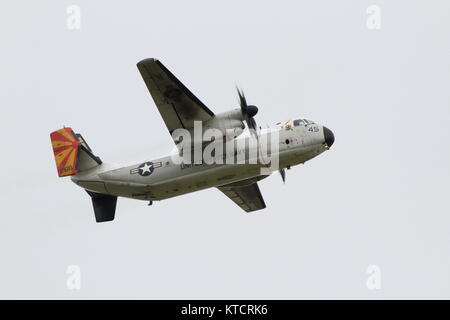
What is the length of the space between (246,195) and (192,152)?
449 centimetres

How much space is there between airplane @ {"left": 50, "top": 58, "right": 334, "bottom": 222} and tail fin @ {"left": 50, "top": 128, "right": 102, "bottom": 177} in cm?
4

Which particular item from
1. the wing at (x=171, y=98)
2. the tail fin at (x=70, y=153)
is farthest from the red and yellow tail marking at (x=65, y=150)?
the wing at (x=171, y=98)

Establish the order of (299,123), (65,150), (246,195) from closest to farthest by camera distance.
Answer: (299,123) < (65,150) < (246,195)

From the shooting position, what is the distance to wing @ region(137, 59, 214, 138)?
26625 millimetres

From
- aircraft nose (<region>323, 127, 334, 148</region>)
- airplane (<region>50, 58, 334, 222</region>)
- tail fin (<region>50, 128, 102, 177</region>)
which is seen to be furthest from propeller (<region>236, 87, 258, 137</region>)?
tail fin (<region>50, 128, 102, 177</region>)

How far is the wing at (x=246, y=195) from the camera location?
31641mm

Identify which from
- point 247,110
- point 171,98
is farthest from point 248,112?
point 171,98

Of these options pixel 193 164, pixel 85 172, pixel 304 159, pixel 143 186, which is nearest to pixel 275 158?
pixel 304 159

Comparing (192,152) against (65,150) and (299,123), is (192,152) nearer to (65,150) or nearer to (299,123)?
(299,123)

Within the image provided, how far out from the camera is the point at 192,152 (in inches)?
1121

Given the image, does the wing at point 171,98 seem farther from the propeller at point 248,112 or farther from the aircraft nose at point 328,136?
the aircraft nose at point 328,136

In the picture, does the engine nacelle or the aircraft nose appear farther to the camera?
the aircraft nose

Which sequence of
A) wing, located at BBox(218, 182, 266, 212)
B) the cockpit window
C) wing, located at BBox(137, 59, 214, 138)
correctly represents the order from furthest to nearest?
wing, located at BBox(218, 182, 266, 212) < the cockpit window < wing, located at BBox(137, 59, 214, 138)

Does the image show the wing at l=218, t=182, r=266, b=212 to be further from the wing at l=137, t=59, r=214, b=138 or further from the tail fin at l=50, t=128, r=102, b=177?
the tail fin at l=50, t=128, r=102, b=177
